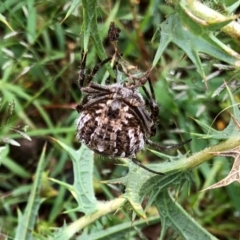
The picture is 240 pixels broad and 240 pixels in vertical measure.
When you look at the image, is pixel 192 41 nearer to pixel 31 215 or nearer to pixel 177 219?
pixel 177 219

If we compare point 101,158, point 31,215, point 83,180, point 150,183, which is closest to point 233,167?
point 150,183

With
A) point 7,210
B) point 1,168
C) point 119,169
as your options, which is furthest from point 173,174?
point 1,168

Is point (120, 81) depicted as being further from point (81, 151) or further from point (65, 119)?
point (65, 119)

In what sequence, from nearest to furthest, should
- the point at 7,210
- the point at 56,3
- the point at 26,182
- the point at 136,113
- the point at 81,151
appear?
the point at 136,113, the point at 81,151, the point at 56,3, the point at 7,210, the point at 26,182

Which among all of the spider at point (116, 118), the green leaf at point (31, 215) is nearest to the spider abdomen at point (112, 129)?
the spider at point (116, 118)

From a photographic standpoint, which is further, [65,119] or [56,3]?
[65,119]

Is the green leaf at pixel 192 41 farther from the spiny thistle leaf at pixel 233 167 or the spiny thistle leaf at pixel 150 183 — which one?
the spiny thistle leaf at pixel 150 183
